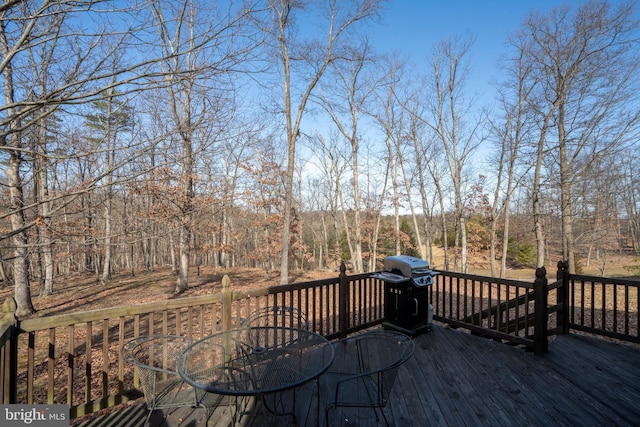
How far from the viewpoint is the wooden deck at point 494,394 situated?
2.42 m

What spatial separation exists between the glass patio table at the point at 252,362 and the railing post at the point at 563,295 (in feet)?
12.1

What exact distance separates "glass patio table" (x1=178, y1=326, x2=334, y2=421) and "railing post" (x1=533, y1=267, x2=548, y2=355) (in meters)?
2.72

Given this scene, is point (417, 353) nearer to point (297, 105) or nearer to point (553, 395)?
point (553, 395)

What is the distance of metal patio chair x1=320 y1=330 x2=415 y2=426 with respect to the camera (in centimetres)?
210

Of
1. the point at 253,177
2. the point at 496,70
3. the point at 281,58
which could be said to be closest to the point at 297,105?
the point at 281,58

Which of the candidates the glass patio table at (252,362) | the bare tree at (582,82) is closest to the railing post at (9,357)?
the glass patio table at (252,362)

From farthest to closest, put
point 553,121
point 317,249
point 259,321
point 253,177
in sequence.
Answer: point 317,249, point 253,177, point 553,121, point 259,321

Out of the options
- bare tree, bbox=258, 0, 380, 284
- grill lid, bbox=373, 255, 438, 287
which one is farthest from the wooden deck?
bare tree, bbox=258, 0, 380, 284

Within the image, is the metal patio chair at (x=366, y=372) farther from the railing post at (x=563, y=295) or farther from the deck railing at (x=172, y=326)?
the railing post at (x=563, y=295)

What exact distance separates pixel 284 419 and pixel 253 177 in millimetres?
10221

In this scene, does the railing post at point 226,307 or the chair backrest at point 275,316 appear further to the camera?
the chair backrest at point 275,316

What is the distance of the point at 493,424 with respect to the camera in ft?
7.74

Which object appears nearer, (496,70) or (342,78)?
(496,70)

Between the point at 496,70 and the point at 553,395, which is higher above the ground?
the point at 496,70
